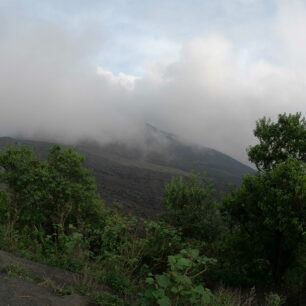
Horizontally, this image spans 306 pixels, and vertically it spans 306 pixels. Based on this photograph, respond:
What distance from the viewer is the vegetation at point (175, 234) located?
559 centimetres

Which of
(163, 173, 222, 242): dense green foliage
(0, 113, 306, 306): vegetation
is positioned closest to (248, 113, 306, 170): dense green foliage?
(0, 113, 306, 306): vegetation

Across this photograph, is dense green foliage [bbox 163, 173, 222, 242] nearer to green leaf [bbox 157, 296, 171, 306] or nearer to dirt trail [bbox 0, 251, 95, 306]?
dirt trail [bbox 0, 251, 95, 306]

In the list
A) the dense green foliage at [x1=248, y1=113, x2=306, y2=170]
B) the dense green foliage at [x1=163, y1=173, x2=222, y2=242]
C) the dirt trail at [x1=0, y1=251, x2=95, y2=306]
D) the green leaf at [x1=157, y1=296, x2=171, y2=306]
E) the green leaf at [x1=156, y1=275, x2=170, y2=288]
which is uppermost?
the dense green foliage at [x1=248, y1=113, x2=306, y2=170]

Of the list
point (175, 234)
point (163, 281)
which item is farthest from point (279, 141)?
point (163, 281)

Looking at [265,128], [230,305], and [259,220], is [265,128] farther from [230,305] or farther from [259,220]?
[230,305]

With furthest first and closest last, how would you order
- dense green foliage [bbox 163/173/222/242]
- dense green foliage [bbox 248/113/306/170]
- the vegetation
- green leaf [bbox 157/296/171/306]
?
dense green foliage [bbox 163/173/222/242], dense green foliage [bbox 248/113/306/170], the vegetation, green leaf [bbox 157/296/171/306]

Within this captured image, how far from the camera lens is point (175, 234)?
11211 millimetres

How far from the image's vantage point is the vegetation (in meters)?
5.59

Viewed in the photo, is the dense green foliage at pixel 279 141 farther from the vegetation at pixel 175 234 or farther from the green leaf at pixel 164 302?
the green leaf at pixel 164 302

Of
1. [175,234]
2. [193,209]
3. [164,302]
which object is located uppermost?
[164,302]

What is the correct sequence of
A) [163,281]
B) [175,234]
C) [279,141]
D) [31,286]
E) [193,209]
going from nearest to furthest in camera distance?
[163,281] < [31,286] < [175,234] < [279,141] < [193,209]

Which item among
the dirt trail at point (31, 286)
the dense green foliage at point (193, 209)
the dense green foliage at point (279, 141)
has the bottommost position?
the dense green foliage at point (193, 209)

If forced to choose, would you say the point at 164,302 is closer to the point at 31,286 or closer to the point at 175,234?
the point at 31,286

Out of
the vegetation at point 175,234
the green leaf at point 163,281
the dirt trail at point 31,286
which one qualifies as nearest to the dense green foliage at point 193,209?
the vegetation at point 175,234
